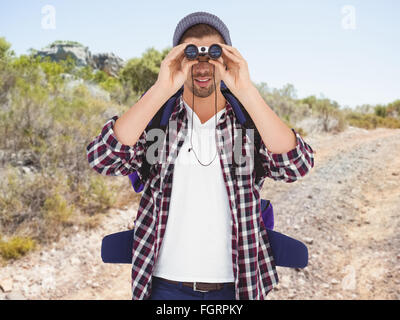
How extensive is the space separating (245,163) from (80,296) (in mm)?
2864

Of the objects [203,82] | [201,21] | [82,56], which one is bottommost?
[203,82]

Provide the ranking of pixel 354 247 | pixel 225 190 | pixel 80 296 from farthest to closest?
pixel 354 247 → pixel 80 296 → pixel 225 190

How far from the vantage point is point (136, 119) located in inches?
51.7

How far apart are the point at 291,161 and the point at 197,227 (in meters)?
0.44

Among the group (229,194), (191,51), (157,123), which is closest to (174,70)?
(191,51)

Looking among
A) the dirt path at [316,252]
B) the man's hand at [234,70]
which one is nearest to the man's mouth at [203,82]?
the man's hand at [234,70]

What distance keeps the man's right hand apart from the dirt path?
8.82ft

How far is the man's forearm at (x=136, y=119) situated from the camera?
1306mm

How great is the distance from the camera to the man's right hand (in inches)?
52.6

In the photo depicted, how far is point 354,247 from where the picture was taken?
4.16 m

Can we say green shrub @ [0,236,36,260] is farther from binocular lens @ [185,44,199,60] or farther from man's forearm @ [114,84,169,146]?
binocular lens @ [185,44,199,60]

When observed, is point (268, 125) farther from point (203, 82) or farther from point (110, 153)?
point (110, 153)
